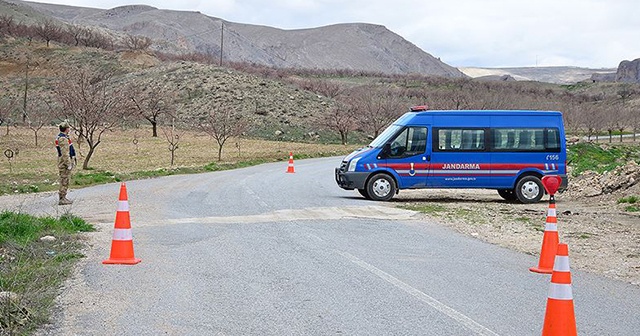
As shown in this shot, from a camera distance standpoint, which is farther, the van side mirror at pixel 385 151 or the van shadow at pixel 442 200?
the van shadow at pixel 442 200

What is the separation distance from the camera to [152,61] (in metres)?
114

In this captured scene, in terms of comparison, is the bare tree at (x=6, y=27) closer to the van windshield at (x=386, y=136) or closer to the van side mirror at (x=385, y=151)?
the van windshield at (x=386, y=136)

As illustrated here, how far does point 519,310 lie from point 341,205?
1119 cm

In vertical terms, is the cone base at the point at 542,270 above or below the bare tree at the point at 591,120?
below

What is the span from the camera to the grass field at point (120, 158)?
92.0 ft

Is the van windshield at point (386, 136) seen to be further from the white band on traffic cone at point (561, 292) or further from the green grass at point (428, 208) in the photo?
the white band on traffic cone at point (561, 292)

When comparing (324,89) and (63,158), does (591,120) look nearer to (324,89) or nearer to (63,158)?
(324,89)

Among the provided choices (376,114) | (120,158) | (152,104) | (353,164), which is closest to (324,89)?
(376,114)

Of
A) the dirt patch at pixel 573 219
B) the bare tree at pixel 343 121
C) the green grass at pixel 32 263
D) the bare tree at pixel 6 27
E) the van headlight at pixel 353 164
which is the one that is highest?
the bare tree at pixel 6 27

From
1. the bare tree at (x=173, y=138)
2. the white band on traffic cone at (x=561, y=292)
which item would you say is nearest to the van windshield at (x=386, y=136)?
the white band on traffic cone at (x=561, y=292)

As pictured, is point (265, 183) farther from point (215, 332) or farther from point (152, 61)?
point (152, 61)

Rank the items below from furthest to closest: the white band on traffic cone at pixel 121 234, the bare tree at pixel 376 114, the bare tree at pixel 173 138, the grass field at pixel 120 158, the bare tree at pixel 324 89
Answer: the bare tree at pixel 324 89, the bare tree at pixel 376 114, the bare tree at pixel 173 138, the grass field at pixel 120 158, the white band on traffic cone at pixel 121 234

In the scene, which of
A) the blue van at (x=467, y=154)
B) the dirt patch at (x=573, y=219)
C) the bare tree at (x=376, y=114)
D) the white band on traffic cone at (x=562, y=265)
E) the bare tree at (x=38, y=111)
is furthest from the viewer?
the bare tree at (x=376, y=114)

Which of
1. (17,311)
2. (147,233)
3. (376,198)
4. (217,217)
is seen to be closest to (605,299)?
(17,311)
